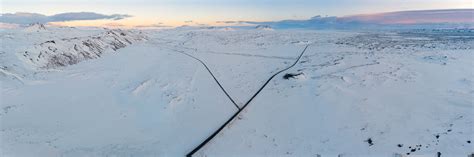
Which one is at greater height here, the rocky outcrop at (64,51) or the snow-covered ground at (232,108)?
the rocky outcrop at (64,51)

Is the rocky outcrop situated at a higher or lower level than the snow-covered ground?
higher

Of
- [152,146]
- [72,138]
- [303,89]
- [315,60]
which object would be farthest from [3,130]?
[315,60]

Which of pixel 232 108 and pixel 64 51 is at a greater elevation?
pixel 64 51

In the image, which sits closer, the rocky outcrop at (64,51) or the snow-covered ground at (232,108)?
the snow-covered ground at (232,108)

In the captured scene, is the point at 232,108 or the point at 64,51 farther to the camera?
the point at 64,51

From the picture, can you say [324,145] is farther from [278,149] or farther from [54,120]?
[54,120]

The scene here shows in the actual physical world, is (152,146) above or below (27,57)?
below

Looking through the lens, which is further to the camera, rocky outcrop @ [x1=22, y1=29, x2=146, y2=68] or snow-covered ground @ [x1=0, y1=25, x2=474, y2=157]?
rocky outcrop @ [x1=22, y1=29, x2=146, y2=68]

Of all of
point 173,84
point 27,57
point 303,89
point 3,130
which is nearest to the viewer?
point 3,130
